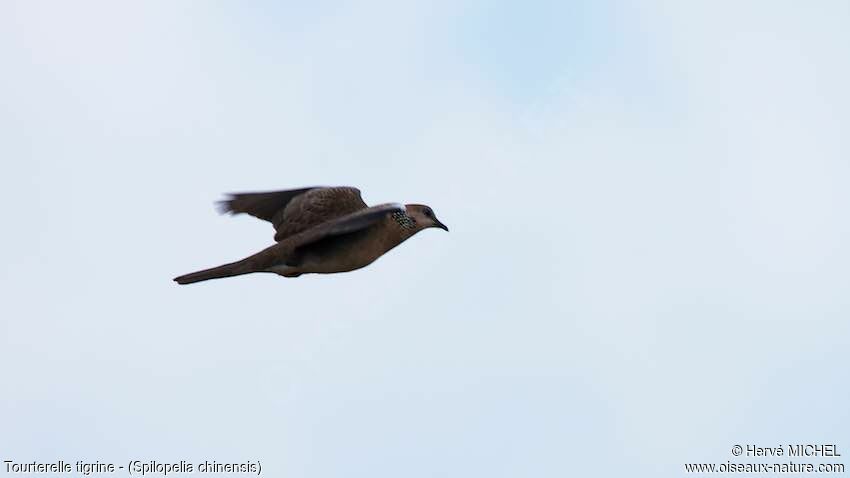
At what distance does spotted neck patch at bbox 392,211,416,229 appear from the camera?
12832mm

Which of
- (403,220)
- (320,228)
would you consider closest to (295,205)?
(403,220)

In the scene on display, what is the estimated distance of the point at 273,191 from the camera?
13.8m

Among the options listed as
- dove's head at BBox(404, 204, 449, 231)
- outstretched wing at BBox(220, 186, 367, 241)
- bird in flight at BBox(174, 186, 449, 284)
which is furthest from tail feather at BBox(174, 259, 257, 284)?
dove's head at BBox(404, 204, 449, 231)

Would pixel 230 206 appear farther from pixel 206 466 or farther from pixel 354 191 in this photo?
pixel 206 466

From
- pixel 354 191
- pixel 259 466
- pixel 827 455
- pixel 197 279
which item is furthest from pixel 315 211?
pixel 827 455

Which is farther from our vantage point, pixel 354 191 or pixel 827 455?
pixel 354 191

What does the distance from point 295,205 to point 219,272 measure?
56.2 inches

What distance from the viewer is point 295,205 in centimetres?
1370

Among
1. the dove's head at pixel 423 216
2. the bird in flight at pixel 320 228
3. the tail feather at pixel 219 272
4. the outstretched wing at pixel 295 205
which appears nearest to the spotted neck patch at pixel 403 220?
the bird in flight at pixel 320 228

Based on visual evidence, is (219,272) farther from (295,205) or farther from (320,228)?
(295,205)

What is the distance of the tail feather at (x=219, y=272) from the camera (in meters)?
12.6

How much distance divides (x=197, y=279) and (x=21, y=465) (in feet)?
8.56

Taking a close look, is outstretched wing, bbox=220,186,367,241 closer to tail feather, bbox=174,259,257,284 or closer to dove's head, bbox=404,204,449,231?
dove's head, bbox=404,204,449,231

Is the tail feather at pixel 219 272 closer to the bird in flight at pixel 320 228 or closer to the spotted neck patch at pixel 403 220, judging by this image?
the bird in flight at pixel 320 228
